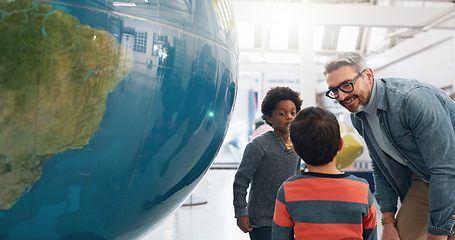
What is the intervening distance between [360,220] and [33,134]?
3.10 feet

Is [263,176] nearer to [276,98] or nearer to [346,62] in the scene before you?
[276,98]

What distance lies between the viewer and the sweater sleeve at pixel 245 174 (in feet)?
5.62

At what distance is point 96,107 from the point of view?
0.97m

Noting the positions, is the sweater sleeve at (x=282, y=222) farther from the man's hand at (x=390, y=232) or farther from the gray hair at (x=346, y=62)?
the man's hand at (x=390, y=232)

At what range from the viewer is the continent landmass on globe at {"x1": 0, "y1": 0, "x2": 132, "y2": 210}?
90 cm

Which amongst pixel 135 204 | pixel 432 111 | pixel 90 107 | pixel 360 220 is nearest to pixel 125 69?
pixel 90 107

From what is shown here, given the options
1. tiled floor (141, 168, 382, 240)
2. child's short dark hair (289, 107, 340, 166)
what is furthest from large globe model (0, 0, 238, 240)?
tiled floor (141, 168, 382, 240)

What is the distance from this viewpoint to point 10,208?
3.16ft

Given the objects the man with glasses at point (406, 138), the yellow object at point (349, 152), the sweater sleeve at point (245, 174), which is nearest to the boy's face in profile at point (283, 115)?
the sweater sleeve at point (245, 174)

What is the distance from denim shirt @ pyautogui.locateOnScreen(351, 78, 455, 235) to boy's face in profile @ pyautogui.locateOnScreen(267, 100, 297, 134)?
0.38 meters

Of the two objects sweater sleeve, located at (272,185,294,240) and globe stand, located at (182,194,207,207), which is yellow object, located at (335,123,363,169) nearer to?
globe stand, located at (182,194,207,207)

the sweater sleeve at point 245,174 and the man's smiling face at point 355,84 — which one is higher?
the man's smiling face at point 355,84

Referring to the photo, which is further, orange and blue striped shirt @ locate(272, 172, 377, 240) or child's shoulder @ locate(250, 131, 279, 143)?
child's shoulder @ locate(250, 131, 279, 143)

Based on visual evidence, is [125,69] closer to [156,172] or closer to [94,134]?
[94,134]
